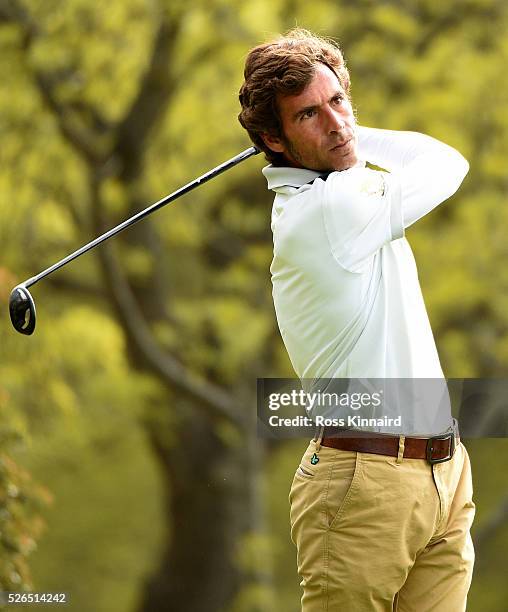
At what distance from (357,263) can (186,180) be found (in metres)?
6.97

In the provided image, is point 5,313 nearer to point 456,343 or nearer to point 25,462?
point 25,462

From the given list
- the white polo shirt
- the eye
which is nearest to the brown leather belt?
the white polo shirt

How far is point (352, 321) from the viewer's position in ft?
6.84

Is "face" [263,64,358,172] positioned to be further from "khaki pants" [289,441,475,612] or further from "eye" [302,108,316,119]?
"khaki pants" [289,441,475,612]

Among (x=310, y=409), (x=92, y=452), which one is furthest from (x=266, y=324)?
(x=310, y=409)

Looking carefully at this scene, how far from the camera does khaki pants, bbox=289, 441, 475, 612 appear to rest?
211cm

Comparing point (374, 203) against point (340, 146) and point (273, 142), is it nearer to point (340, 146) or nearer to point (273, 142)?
point (340, 146)

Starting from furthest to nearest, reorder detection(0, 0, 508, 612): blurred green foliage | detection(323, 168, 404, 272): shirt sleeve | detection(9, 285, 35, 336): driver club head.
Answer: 1. detection(0, 0, 508, 612): blurred green foliage
2. detection(9, 285, 35, 336): driver club head
3. detection(323, 168, 404, 272): shirt sleeve

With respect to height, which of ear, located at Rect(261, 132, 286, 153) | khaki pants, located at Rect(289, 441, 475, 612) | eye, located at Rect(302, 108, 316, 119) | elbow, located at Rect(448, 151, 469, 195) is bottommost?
khaki pants, located at Rect(289, 441, 475, 612)

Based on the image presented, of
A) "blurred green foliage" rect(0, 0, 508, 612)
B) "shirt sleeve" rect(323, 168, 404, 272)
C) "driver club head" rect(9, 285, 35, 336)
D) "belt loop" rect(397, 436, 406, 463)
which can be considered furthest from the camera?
"blurred green foliage" rect(0, 0, 508, 612)

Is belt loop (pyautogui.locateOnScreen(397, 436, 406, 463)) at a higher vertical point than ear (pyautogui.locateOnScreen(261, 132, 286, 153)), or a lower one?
lower

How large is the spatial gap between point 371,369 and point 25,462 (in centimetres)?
774

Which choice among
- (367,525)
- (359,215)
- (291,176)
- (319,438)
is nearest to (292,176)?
(291,176)

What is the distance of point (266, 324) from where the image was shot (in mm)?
8906
